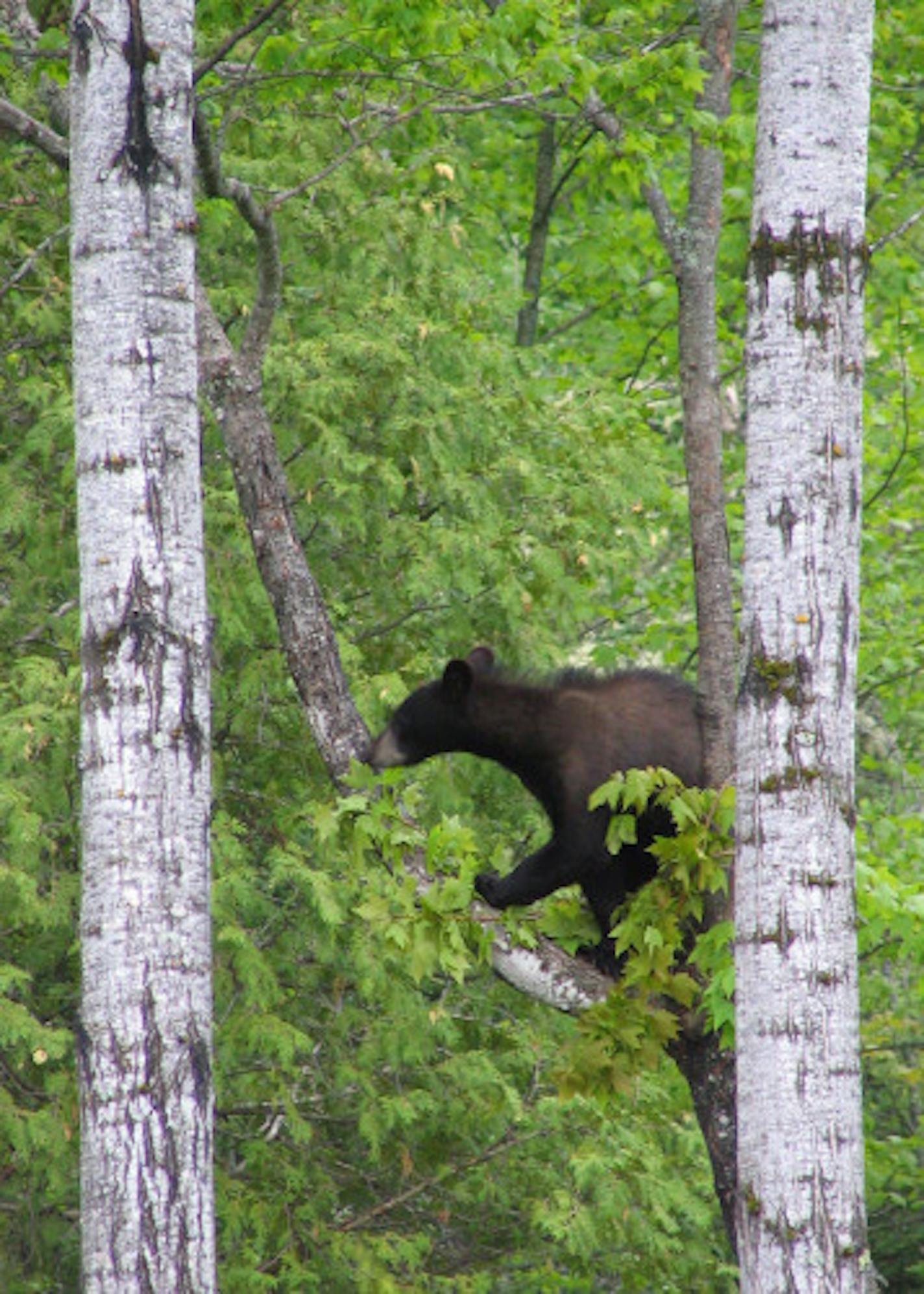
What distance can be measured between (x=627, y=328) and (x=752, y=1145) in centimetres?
1115

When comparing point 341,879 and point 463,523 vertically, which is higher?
point 463,523

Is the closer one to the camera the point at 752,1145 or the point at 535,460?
the point at 752,1145

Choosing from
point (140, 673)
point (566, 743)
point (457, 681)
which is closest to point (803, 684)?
point (140, 673)

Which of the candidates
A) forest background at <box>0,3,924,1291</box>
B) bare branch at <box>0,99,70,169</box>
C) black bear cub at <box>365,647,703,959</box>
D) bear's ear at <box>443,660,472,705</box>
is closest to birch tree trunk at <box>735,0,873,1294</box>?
black bear cub at <box>365,647,703,959</box>

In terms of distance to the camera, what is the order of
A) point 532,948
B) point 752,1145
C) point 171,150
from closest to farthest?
point 752,1145, point 171,150, point 532,948

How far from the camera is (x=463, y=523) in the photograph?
28.3 ft

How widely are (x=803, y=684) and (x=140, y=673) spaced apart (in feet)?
4.75

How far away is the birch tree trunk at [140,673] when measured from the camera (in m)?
3.70

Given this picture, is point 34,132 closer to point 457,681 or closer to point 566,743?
point 457,681

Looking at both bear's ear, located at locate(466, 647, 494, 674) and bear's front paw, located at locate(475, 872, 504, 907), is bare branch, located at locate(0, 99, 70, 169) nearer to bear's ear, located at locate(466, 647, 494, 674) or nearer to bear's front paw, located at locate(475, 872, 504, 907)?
bear's ear, located at locate(466, 647, 494, 674)

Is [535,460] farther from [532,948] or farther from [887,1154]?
[887,1154]

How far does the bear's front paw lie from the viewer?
20.0 ft

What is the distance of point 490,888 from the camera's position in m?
6.18

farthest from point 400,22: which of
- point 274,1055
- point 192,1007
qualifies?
point 274,1055
